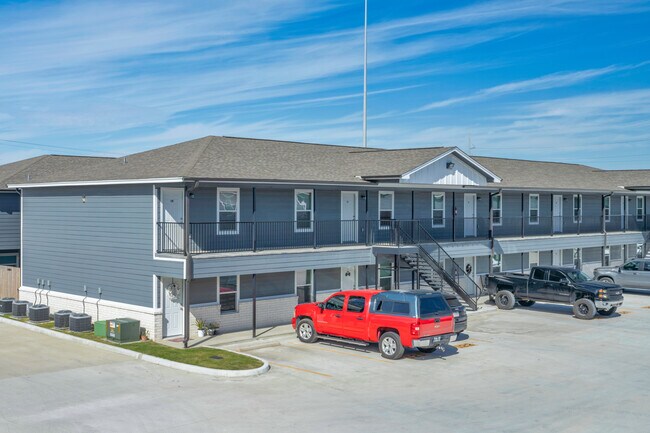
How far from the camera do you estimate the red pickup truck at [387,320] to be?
20.0 metres

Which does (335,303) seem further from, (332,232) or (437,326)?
(332,232)

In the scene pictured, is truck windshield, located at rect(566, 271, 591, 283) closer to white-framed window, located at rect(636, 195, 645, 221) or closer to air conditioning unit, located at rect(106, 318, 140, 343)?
air conditioning unit, located at rect(106, 318, 140, 343)

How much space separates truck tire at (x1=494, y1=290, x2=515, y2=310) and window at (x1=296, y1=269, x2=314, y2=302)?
900 cm

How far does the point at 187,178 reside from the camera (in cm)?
2181

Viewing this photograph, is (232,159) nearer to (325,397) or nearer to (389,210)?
(389,210)

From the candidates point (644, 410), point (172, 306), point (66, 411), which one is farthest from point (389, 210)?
point (66, 411)

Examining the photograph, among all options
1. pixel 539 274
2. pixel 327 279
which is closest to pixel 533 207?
pixel 539 274

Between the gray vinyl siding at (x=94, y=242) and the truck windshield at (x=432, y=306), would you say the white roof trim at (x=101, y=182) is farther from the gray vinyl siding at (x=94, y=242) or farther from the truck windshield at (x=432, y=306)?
the truck windshield at (x=432, y=306)

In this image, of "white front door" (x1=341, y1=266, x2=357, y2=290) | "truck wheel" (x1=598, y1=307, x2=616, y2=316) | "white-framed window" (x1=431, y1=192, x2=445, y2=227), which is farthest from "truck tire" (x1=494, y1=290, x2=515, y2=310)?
"white front door" (x1=341, y1=266, x2=357, y2=290)

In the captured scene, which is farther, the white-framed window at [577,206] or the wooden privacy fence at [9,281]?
the white-framed window at [577,206]

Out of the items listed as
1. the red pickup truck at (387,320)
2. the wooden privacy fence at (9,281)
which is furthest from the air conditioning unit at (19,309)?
the red pickup truck at (387,320)

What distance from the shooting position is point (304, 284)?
27.8 meters

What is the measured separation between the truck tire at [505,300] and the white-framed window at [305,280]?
354 inches

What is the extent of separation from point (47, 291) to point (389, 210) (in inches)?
584
